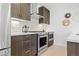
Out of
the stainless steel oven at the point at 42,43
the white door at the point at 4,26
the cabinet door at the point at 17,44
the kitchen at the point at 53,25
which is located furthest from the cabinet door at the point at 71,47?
the white door at the point at 4,26

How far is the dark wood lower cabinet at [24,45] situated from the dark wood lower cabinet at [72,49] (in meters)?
0.41

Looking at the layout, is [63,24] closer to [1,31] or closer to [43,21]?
[43,21]

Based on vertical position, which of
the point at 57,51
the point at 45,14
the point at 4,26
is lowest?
the point at 57,51

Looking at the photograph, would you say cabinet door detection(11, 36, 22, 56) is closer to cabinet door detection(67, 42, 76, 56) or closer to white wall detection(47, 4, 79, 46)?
white wall detection(47, 4, 79, 46)

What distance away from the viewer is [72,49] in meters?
1.68

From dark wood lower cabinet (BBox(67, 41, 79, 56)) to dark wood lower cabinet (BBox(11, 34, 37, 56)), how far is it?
1.36ft

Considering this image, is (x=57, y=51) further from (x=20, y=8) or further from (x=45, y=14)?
(x=20, y=8)

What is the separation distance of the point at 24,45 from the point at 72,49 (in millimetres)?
642

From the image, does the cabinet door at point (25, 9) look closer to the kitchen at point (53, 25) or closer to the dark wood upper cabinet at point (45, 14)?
the kitchen at point (53, 25)

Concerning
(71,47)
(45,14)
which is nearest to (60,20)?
(45,14)

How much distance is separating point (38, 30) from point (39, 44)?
0.84ft

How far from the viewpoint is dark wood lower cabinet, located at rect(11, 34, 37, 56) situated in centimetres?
173

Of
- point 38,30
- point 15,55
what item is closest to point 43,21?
point 38,30

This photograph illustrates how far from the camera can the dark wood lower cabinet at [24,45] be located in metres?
1.73
